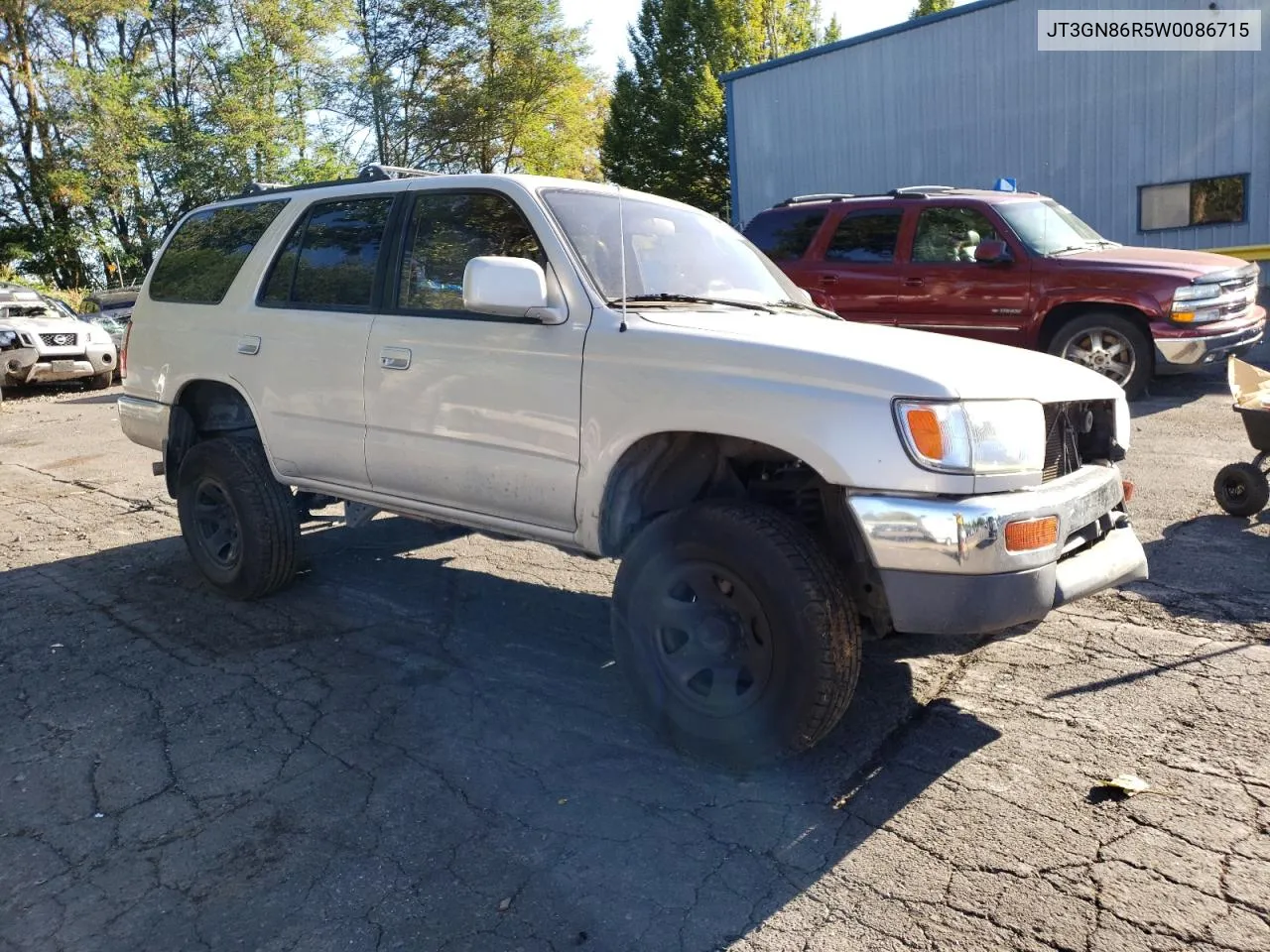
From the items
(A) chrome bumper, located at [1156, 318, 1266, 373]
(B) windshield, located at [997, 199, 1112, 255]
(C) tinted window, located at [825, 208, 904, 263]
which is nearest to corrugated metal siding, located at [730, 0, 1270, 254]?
(B) windshield, located at [997, 199, 1112, 255]

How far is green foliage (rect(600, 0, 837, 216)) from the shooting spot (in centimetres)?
3822

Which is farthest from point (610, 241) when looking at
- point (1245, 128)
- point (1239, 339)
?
point (1245, 128)

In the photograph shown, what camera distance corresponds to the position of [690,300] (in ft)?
12.8

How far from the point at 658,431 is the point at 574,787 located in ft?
3.79

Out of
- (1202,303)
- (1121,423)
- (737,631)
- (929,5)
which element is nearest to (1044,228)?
(1202,303)

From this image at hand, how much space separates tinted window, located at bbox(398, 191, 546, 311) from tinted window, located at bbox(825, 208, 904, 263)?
668 cm

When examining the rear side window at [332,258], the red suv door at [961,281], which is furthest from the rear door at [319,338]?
the red suv door at [961,281]

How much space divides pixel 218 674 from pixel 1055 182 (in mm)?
15387

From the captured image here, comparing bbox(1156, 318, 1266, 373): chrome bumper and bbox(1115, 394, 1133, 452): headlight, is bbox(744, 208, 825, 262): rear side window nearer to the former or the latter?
bbox(1156, 318, 1266, 373): chrome bumper

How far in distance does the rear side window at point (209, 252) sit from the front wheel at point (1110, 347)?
7.04 m

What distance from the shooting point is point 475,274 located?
3.55 m

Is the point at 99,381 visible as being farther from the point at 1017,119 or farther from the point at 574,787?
the point at 574,787

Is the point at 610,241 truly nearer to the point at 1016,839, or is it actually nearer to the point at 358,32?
the point at 1016,839

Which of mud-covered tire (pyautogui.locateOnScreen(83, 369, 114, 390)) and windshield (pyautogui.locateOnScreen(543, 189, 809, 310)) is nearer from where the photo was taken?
windshield (pyautogui.locateOnScreen(543, 189, 809, 310))
